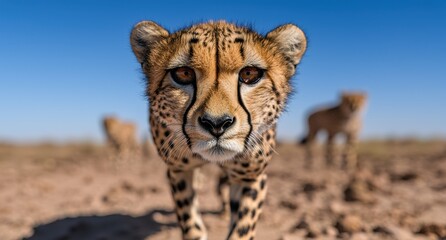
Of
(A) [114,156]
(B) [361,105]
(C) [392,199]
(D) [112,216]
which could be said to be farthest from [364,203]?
(A) [114,156]

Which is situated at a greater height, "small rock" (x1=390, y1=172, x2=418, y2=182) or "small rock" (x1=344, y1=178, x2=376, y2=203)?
"small rock" (x1=344, y1=178, x2=376, y2=203)

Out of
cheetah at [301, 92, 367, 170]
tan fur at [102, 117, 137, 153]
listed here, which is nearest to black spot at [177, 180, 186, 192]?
cheetah at [301, 92, 367, 170]

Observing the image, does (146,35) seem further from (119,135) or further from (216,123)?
(119,135)

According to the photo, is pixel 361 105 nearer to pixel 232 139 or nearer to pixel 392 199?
pixel 392 199

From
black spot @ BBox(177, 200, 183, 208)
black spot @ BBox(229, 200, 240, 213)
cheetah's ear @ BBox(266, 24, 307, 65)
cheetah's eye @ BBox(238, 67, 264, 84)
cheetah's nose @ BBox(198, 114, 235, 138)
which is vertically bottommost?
black spot @ BBox(229, 200, 240, 213)

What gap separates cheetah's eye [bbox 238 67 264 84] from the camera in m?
2.39

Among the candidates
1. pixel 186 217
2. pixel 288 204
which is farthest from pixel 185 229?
pixel 288 204

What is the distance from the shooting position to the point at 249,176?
3.05 m

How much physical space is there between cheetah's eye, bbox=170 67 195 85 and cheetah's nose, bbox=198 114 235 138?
28cm

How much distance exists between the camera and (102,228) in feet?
14.8

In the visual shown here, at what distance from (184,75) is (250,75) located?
0.33 meters

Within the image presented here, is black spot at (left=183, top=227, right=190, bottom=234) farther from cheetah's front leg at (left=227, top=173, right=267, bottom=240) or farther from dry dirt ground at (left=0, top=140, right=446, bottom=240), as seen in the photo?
dry dirt ground at (left=0, top=140, right=446, bottom=240)

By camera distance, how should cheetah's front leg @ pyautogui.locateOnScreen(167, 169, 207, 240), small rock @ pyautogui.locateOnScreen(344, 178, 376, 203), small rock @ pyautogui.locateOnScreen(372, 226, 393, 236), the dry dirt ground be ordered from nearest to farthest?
cheetah's front leg @ pyautogui.locateOnScreen(167, 169, 207, 240) < small rock @ pyautogui.locateOnScreen(372, 226, 393, 236) < the dry dirt ground < small rock @ pyautogui.locateOnScreen(344, 178, 376, 203)

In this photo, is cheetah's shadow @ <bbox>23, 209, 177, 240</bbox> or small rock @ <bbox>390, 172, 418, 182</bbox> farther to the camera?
small rock @ <bbox>390, 172, 418, 182</bbox>
